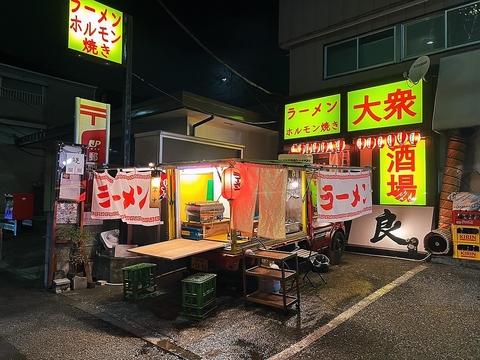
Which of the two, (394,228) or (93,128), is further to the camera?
(394,228)

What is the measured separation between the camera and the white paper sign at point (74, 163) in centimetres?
831

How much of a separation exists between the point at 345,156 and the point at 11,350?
11.7 m

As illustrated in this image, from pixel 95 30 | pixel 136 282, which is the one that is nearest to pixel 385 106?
pixel 95 30

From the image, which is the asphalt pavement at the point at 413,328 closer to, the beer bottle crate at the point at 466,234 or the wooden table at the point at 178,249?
the beer bottle crate at the point at 466,234

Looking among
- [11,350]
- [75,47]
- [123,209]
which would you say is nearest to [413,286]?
[123,209]

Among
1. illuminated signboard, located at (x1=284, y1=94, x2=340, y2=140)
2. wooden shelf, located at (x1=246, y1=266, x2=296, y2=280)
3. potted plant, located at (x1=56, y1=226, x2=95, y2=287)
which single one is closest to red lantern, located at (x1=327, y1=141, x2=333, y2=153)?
illuminated signboard, located at (x1=284, y1=94, x2=340, y2=140)

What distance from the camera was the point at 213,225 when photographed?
902 centimetres

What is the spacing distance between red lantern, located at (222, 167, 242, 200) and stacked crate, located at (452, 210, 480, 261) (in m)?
7.18

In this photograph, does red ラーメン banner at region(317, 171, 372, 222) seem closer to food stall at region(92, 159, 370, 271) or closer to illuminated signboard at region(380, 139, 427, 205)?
food stall at region(92, 159, 370, 271)

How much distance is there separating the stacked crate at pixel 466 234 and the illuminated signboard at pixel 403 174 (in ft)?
4.12

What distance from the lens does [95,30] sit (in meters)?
9.73

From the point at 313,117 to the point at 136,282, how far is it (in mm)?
9472

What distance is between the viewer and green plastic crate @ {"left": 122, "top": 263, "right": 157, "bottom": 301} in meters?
7.36

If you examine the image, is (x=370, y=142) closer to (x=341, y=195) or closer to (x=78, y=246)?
(x=341, y=195)
